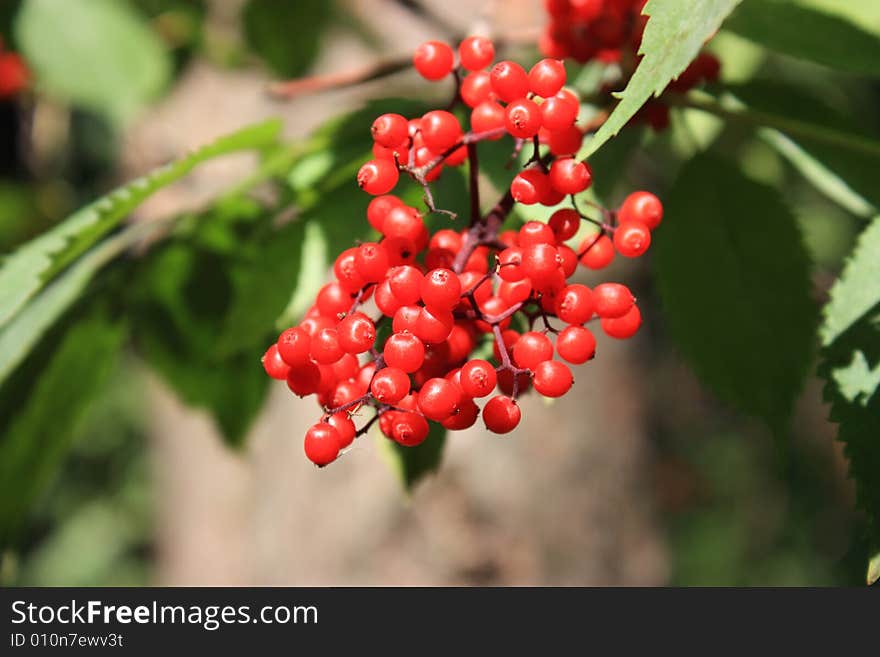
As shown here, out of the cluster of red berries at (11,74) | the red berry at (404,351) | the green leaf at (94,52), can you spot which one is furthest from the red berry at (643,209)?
the cluster of red berries at (11,74)

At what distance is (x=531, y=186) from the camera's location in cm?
83

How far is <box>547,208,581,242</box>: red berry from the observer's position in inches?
34.3

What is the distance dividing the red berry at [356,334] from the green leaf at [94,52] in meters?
1.66

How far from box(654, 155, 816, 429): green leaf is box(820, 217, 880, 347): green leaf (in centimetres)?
21

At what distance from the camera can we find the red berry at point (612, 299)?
0.88 m

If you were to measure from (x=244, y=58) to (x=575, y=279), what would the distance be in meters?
1.43

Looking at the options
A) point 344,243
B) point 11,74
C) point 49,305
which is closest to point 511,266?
point 344,243

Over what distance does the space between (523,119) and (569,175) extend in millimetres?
72

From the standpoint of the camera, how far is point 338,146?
1246 millimetres

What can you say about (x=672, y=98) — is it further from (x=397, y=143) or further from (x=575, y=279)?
(x=575, y=279)

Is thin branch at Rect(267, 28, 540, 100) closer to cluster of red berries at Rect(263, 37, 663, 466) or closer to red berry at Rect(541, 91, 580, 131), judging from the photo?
cluster of red berries at Rect(263, 37, 663, 466)

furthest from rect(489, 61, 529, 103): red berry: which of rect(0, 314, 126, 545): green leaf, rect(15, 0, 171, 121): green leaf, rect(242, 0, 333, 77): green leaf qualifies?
rect(15, 0, 171, 121): green leaf

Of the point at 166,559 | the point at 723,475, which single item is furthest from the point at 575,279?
the point at 723,475

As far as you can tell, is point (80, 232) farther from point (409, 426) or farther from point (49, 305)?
point (409, 426)
